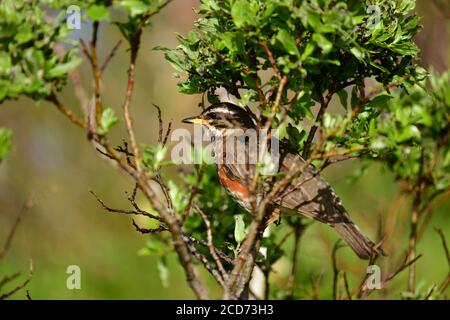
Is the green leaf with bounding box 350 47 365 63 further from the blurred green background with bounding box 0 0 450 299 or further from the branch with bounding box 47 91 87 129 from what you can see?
the blurred green background with bounding box 0 0 450 299

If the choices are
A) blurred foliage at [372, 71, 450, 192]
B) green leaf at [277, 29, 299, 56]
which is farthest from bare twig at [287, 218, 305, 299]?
green leaf at [277, 29, 299, 56]

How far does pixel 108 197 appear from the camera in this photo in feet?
39.3

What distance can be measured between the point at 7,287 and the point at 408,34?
7.16m

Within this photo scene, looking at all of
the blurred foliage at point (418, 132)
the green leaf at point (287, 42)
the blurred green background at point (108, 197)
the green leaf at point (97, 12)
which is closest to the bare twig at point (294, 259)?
the blurred foliage at point (418, 132)

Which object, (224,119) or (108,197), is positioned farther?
(108,197)

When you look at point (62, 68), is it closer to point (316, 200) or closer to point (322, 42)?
point (322, 42)

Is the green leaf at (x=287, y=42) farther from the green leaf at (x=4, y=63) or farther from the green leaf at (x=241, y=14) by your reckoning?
the green leaf at (x=4, y=63)

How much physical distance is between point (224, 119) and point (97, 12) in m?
3.46

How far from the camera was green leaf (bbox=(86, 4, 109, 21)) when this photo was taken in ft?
11.1

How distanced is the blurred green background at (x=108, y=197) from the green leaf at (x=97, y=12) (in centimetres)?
622

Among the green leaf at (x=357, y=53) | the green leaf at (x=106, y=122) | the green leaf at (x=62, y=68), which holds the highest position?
the green leaf at (x=357, y=53)

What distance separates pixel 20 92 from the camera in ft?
11.4


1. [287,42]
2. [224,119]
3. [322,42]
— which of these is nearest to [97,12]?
[287,42]

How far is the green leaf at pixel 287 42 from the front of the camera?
3.86 metres
